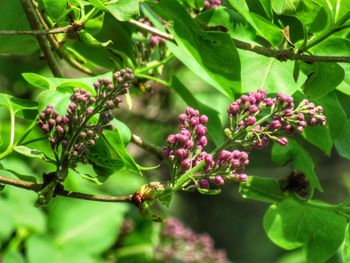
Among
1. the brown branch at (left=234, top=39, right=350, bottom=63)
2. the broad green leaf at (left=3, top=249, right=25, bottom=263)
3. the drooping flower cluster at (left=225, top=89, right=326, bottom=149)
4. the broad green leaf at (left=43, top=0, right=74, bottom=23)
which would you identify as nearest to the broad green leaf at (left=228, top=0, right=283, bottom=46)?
the brown branch at (left=234, top=39, right=350, bottom=63)

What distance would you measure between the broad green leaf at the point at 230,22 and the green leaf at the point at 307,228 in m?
0.37

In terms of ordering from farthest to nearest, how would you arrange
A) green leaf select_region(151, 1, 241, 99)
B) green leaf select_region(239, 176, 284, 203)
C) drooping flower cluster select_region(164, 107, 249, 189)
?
green leaf select_region(239, 176, 284, 203) < green leaf select_region(151, 1, 241, 99) < drooping flower cluster select_region(164, 107, 249, 189)

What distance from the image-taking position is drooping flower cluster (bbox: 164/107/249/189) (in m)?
1.17

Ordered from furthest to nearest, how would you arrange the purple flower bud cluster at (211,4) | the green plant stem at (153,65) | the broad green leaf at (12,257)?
the broad green leaf at (12,257), the green plant stem at (153,65), the purple flower bud cluster at (211,4)

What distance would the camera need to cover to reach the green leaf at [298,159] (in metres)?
1.50

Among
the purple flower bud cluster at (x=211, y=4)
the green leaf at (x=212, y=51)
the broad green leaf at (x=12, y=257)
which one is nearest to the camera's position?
the green leaf at (x=212, y=51)

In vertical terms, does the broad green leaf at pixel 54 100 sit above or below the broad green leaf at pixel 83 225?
above

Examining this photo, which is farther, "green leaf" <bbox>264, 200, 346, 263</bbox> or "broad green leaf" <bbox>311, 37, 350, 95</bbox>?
"green leaf" <bbox>264, 200, 346, 263</bbox>

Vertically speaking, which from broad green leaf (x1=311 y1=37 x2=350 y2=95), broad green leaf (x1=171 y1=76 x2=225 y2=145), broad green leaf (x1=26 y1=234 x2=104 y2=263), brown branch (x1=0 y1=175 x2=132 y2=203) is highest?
broad green leaf (x1=311 y1=37 x2=350 y2=95)

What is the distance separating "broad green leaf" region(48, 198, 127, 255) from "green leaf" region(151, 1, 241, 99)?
4.51ft

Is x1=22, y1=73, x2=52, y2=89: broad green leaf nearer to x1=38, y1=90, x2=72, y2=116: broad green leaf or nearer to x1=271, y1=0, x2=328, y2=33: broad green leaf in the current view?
x1=38, y1=90, x2=72, y2=116: broad green leaf

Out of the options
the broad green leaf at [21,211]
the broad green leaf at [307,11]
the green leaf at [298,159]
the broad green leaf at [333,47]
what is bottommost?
the broad green leaf at [21,211]

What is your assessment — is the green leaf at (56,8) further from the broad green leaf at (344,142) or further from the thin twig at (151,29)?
the broad green leaf at (344,142)

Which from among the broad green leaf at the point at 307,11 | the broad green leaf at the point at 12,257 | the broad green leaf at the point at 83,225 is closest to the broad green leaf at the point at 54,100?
the broad green leaf at the point at 307,11
